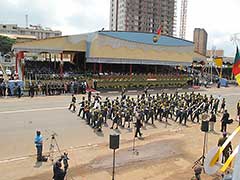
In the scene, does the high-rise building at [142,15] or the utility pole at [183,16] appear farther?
the utility pole at [183,16]

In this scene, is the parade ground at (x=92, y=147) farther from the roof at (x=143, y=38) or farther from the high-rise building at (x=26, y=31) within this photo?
the high-rise building at (x=26, y=31)

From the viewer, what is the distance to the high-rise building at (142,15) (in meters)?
107

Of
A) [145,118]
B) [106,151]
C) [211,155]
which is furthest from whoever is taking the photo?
[145,118]

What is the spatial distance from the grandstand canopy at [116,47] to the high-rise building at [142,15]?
2732 inches

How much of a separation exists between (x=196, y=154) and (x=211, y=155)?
11.3 feet

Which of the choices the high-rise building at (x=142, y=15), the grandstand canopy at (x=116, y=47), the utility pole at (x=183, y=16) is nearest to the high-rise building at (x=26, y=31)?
the high-rise building at (x=142, y=15)

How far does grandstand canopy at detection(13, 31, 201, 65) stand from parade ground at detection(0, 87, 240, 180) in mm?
12854

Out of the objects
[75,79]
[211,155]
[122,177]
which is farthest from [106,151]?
[75,79]

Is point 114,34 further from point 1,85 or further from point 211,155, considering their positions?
point 211,155

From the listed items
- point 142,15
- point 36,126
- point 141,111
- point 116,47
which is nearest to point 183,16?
point 142,15

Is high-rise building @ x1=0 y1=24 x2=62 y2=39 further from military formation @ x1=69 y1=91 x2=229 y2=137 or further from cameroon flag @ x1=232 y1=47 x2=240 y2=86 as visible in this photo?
cameroon flag @ x1=232 y1=47 x2=240 y2=86

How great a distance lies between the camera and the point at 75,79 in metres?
29.7

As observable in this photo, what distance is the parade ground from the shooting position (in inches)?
393

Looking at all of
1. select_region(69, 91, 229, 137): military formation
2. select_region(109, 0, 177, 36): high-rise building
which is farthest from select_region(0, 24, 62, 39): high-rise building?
select_region(69, 91, 229, 137): military formation
